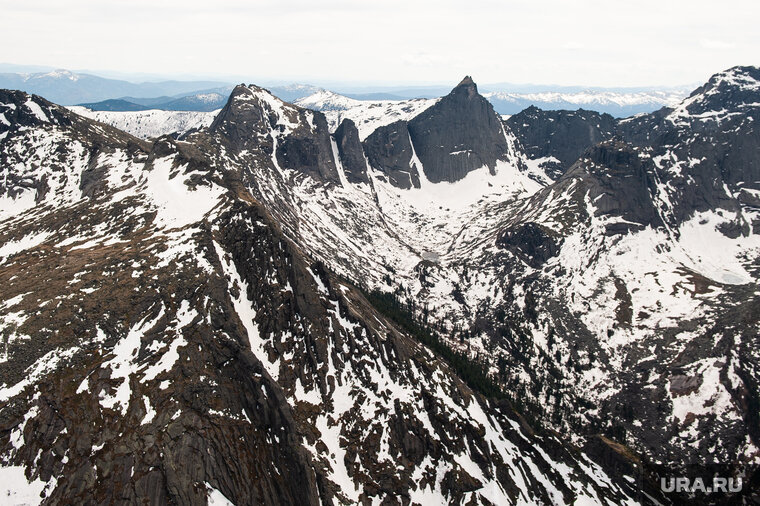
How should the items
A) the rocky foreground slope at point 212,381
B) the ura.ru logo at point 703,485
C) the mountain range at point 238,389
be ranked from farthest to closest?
the ura.ru logo at point 703,485, the mountain range at point 238,389, the rocky foreground slope at point 212,381

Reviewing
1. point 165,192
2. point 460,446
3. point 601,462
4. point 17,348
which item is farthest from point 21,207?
point 601,462

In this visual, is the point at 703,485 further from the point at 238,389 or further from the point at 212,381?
the point at 212,381

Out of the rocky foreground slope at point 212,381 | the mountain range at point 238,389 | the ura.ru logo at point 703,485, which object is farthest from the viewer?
the ura.ru logo at point 703,485

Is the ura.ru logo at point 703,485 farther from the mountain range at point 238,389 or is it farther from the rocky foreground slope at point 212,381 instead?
the rocky foreground slope at point 212,381

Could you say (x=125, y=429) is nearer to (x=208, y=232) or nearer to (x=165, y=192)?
(x=208, y=232)

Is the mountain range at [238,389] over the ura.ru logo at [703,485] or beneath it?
over

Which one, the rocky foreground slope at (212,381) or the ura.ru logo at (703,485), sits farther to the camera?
the ura.ru logo at (703,485)

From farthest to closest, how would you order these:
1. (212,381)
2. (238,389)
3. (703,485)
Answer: (703,485), (238,389), (212,381)

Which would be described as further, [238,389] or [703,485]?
[703,485]

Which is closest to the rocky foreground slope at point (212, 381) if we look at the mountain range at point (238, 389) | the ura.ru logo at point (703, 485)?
the mountain range at point (238, 389)

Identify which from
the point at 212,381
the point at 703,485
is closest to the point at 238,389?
the point at 212,381

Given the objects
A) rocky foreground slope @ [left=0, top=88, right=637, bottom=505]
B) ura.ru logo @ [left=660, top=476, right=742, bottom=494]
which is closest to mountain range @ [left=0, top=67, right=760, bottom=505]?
rocky foreground slope @ [left=0, top=88, right=637, bottom=505]
